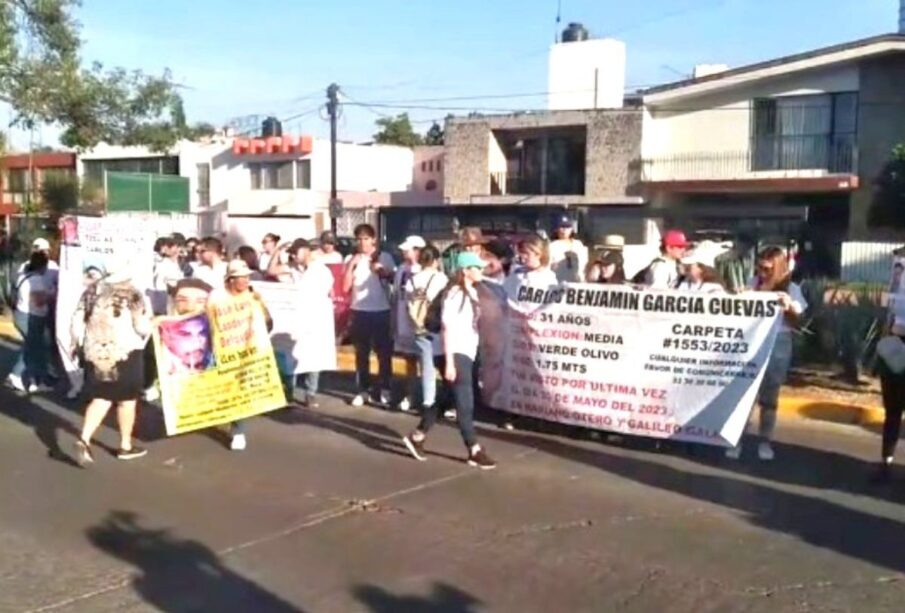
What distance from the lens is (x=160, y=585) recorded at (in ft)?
19.9

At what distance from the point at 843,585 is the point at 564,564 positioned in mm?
1407

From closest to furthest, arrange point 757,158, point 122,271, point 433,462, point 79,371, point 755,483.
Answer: point 755,483, point 433,462, point 122,271, point 79,371, point 757,158

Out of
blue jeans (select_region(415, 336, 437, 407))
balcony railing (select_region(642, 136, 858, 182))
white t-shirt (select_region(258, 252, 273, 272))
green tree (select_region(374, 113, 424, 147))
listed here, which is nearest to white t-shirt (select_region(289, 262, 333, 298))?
white t-shirt (select_region(258, 252, 273, 272))

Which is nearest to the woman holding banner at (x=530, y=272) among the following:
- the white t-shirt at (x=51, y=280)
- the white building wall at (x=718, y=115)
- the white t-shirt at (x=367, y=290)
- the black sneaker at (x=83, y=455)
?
the white t-shirt at (x=367, y=290)

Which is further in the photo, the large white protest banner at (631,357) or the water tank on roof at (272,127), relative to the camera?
the water tank on roof at (272,127)

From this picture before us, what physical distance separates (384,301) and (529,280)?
6.36 ft

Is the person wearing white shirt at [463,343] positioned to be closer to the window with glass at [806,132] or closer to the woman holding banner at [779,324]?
the woman holding banner at [779,324]

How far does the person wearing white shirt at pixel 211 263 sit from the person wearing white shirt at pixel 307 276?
0.57 meters

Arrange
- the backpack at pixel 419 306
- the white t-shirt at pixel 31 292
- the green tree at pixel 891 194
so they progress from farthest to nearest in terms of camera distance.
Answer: the green tree at pixel 891 194
the white t-shirt at pixel 31 292
the backpack at pixel 419 306

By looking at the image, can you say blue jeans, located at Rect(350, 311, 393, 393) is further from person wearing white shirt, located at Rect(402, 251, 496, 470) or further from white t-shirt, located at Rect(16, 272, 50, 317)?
white t-shirt, located at Rect(16, 272, 50, 317)

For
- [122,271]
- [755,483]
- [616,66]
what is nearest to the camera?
[755,483]

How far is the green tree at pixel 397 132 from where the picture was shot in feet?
245

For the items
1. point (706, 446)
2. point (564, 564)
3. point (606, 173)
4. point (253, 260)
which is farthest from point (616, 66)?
point (564, 564)

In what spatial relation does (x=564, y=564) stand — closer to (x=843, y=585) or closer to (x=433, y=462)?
(x=843, y=585)
